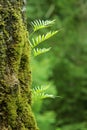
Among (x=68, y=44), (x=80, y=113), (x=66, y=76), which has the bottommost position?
(x=80, y=113)

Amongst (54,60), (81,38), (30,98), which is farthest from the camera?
(81,38)

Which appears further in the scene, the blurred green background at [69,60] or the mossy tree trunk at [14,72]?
the blurred green background at [69,60]

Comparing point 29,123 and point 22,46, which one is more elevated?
point 22,46

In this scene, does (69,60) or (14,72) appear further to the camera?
(69,60)

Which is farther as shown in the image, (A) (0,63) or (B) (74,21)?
(B) (74,21)

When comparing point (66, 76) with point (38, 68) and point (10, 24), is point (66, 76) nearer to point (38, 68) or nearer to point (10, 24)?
point (38, 68)

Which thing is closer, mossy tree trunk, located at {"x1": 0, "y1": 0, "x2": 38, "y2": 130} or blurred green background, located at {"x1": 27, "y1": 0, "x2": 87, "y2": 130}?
mossy tree trunk, located at {"x1": 0, "y1": 0, "x2": 38, "y2": 130}

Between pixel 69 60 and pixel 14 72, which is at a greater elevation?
pixel 14 72

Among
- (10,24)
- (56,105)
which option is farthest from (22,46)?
(56,105)
